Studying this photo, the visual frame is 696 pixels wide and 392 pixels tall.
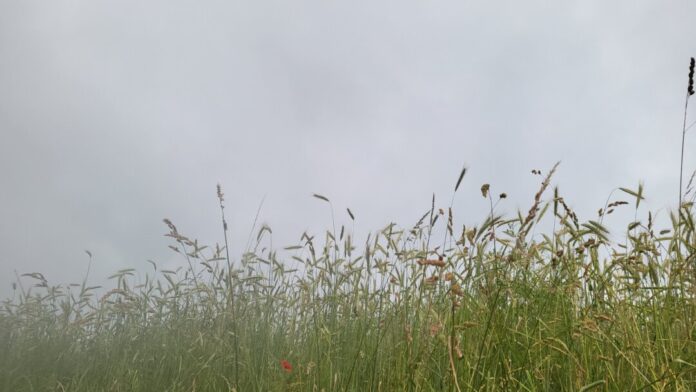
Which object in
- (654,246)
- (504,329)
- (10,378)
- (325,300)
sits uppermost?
(654,246)

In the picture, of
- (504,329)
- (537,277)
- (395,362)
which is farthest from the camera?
(537,277)

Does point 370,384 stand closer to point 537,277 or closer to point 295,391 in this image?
point 295,391

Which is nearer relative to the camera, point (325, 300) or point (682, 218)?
point (682, 218)

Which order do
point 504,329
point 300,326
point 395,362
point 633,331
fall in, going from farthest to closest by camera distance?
point 300,326, point 395,362, point 633,331, point 504,329

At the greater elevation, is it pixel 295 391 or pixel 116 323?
pixel 116 323

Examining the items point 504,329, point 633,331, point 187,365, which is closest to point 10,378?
point 187,365

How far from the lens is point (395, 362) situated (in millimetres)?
3324

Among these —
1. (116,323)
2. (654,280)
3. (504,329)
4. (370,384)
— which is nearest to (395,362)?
(370,384)

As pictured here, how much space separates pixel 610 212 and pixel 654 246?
41 cm

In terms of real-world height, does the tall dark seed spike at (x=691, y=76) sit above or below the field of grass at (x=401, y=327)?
above

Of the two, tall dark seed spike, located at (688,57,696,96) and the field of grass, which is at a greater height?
tall dark seed spike, located at (688,57,696,96)

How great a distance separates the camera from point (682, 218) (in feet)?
10.7

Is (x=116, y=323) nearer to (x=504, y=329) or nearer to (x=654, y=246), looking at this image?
(x=504, y=329)

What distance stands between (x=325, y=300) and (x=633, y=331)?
1979 millimetres
